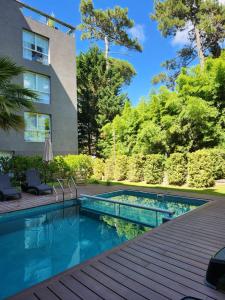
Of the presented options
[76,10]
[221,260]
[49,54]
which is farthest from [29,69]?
[221,260]

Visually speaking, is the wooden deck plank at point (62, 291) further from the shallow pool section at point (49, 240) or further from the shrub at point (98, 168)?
the shrub at point (98, 168)

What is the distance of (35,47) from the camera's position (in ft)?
52.5

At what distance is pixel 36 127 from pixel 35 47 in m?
5.48

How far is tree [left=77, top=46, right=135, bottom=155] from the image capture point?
2194cm

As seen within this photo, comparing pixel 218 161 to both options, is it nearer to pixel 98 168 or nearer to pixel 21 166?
pixel 98 168

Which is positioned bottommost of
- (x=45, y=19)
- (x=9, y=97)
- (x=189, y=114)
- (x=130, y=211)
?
(x=130, y=211)

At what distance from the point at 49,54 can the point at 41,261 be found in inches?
596

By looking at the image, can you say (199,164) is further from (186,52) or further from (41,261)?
(186,52)

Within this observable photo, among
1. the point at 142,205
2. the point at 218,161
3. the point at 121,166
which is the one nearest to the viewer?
the point at 142,205

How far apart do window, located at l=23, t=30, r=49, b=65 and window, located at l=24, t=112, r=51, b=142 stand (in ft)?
12.7

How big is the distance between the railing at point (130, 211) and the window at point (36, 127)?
7485 mm

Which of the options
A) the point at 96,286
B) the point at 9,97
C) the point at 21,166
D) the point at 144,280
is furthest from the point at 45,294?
the point at 21,166

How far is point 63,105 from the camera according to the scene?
57.5 ft

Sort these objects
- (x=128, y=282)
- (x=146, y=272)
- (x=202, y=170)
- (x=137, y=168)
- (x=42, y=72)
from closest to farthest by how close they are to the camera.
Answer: (x=128, y=282) < (x=146, y=272) < (x=202, y=170) < (x=137, y=168) < (x=42, y=72)
